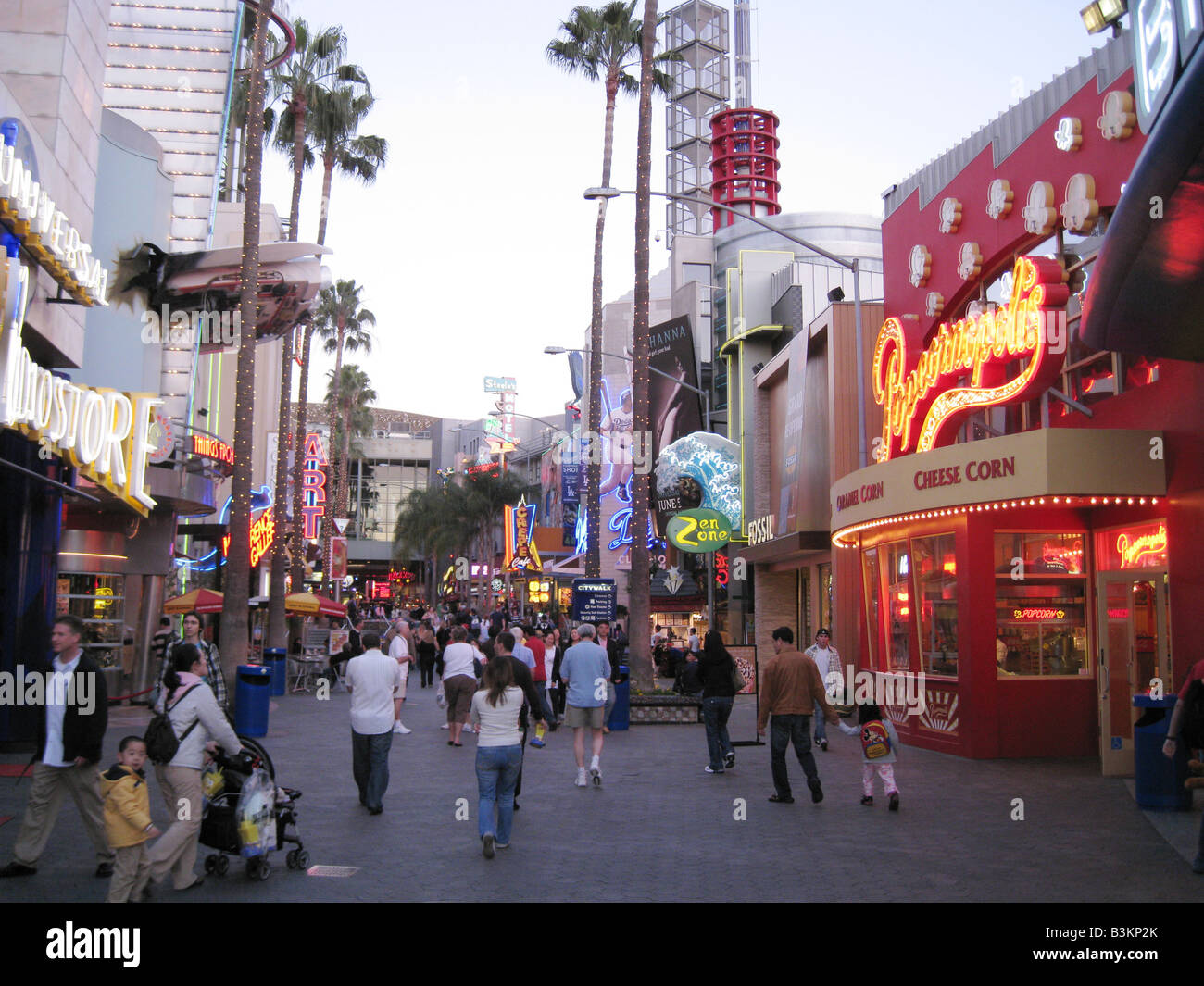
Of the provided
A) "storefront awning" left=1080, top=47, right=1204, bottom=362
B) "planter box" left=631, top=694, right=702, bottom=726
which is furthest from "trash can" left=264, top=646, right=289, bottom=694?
"storefront awning" left=1080, top=47, right=1204, bottom=362

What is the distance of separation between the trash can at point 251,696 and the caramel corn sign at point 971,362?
10.3 meters

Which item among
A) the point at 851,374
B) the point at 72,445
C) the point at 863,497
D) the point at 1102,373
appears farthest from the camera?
the point at 851,374

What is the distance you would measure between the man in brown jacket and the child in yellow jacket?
6.45 m

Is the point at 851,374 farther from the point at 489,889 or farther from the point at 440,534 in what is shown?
the point at 440,534

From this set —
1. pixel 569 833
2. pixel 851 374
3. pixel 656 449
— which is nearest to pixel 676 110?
pixel 656 449

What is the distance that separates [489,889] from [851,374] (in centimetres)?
1726

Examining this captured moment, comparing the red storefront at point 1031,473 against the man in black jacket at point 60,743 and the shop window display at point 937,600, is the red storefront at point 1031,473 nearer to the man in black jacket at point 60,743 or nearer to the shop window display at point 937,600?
the shop window display at point 937,600

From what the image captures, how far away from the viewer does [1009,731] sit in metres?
15.2

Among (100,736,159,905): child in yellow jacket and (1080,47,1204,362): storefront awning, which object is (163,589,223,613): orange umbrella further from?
(1080,47,1204,362): storefront awning

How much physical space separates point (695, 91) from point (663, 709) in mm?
72702

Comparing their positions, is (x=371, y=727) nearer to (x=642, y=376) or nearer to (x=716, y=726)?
(x=716, y=726)

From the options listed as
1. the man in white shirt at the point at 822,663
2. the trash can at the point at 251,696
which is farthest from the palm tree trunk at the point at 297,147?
the man in white shirt at the point at 822,663

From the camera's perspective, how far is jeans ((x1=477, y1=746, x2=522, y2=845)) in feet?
30.0
